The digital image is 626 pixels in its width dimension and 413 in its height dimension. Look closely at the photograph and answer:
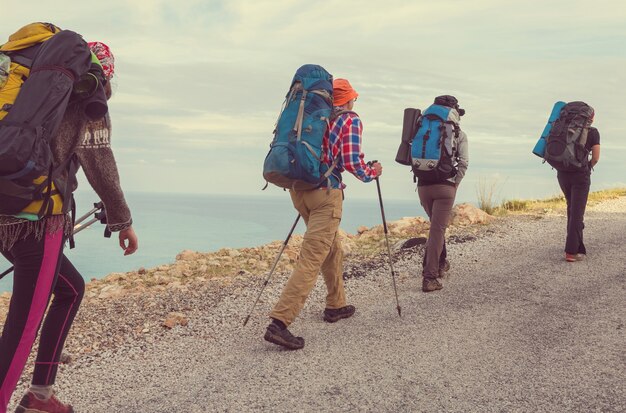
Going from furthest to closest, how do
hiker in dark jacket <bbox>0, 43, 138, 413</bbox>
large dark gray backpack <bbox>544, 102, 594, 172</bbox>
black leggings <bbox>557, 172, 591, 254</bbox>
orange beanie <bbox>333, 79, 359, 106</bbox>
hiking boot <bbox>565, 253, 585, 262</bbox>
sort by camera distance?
1. hiking boot <bbox>565, 253, 585, 262</bbox>
2. black leggings <bbox>557, 172, 591, 254</bbox>
3. large dark gray backpack <bbox>544, 102, 594, 172</bbox>
4. orange beanie <bbox>333, 79, 359, 106</bbox>
5. hiker in dark jacket <bbox>0, 43, 138, 413</bbox>

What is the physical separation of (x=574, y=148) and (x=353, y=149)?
17.1 feet

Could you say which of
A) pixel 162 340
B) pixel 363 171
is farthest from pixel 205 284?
pixel 363 171

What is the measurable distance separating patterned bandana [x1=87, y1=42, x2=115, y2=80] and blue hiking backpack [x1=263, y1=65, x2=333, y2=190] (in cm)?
Result: 221

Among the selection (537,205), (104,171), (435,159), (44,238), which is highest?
(104,171)

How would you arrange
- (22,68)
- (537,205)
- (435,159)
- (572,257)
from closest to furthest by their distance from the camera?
(22,68)
(435,159)
(572,257)
(537,205)

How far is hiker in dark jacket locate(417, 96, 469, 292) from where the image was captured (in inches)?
336

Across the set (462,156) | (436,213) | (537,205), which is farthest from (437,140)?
(537,205)

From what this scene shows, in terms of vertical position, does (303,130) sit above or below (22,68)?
below

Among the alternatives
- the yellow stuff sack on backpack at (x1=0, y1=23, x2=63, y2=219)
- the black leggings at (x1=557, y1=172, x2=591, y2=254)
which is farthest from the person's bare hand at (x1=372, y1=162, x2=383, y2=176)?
the black leggings at (x1=557, y1=172, x2=591, y2=254)

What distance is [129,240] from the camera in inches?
167

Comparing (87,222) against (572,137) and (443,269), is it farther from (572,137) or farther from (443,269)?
(572,137)

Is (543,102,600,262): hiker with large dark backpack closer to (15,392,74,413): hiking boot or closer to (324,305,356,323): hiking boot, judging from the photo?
(324,305,356,323): hiking boot

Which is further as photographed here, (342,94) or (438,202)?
(438,202)

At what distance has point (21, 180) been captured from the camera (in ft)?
11.4
